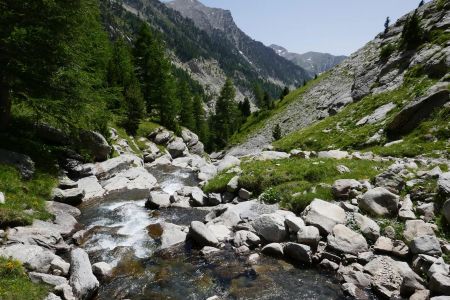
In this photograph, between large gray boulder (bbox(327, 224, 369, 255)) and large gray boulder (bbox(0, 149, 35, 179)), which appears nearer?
large gray boulder (bbox(327, 224, 369, 255))

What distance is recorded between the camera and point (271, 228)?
52.9ft

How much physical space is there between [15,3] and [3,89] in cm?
574

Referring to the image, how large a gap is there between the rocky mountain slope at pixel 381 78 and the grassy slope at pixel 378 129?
0.20 metres

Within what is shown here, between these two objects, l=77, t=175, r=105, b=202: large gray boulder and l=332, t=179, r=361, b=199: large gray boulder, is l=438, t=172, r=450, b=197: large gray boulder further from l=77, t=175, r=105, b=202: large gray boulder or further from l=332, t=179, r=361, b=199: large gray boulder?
l=77, t=175, r=105, b=202: large gray boulder

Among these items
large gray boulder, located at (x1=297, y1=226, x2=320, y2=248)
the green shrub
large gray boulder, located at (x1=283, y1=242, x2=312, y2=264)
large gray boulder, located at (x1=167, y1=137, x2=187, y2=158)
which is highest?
the green shrub

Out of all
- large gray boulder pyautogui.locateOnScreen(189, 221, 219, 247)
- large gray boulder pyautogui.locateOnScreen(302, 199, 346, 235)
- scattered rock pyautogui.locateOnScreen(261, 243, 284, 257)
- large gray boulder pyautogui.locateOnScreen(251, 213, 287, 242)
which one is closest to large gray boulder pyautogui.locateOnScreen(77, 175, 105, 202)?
large gray boulder pyautogui.locateOnScreen(189, 221, 219, 247)

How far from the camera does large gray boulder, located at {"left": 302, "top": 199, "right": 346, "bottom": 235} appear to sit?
15797 mm

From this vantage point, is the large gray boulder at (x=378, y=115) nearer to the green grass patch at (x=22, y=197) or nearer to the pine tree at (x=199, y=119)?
the green grass patch at (x=22, y=197)

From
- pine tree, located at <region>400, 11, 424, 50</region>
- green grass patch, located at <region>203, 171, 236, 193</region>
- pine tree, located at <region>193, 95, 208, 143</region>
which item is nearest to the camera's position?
green grass patch, located at <region>203, 171, 236, 193</region>

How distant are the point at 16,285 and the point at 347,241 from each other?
12371 mm

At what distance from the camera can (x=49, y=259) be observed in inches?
513

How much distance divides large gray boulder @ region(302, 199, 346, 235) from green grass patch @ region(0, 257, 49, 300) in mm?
11263

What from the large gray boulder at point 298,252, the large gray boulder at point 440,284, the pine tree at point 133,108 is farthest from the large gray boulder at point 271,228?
the pine tree at point 133,108

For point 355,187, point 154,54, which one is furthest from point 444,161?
point 154,54
